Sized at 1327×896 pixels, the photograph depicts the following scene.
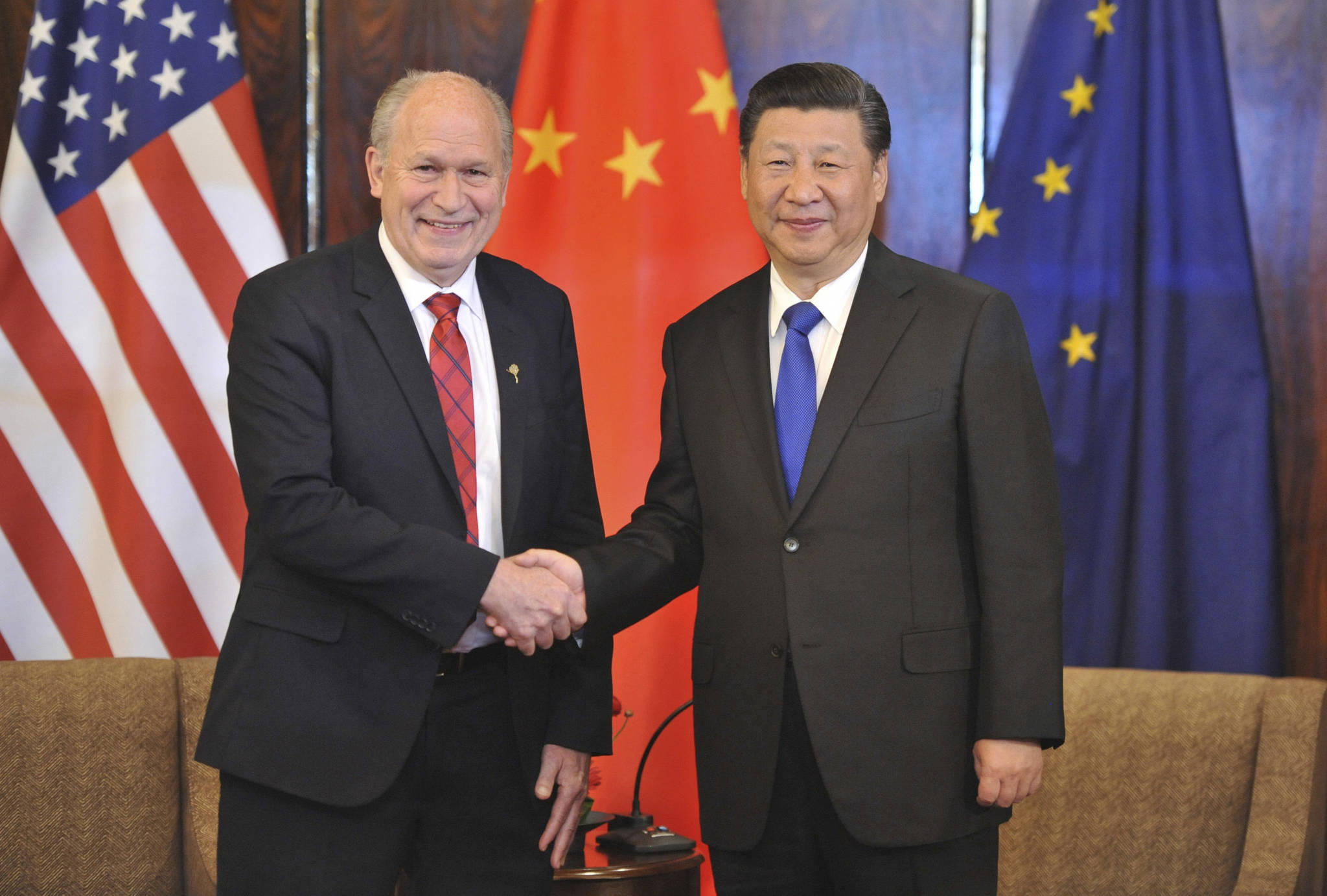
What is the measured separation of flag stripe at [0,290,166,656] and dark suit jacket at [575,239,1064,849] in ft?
6.93

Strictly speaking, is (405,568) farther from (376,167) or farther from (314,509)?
(376,167)

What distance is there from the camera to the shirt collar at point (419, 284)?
6.86 feet

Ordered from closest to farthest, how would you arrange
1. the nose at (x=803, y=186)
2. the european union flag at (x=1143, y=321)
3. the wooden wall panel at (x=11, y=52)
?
1. the nose at (x=803, y=186)
2. the european union flag at (x=1143, y=321)
3. the wooden wall panel at (x=11, y=52)

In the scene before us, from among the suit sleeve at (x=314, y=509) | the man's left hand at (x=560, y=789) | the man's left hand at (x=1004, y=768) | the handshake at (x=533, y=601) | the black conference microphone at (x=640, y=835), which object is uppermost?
the suit sleeve at (x=314, y=509)

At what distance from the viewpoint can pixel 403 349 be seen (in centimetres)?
199

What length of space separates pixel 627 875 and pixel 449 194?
62.5 inches

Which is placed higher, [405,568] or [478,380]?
[478,380]

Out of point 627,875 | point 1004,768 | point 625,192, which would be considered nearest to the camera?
point 1004,768

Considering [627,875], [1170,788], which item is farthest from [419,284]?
[1170,788]

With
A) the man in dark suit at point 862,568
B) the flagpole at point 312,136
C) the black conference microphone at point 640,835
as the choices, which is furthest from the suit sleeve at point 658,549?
the flagpole at point 312,136

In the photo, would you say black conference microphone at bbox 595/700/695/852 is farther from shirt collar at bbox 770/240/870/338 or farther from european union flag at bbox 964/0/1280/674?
european union flag at bbox 964/0/1280/674

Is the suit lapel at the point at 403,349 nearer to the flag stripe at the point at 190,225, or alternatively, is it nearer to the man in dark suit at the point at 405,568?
the man in dark suit at the point at 405,568

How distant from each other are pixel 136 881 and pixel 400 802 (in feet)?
5.48

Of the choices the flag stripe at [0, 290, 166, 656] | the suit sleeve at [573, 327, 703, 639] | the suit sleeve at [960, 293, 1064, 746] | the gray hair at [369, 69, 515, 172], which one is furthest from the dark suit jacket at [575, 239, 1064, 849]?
the flag stripe at [0, 290, 166, 656]
